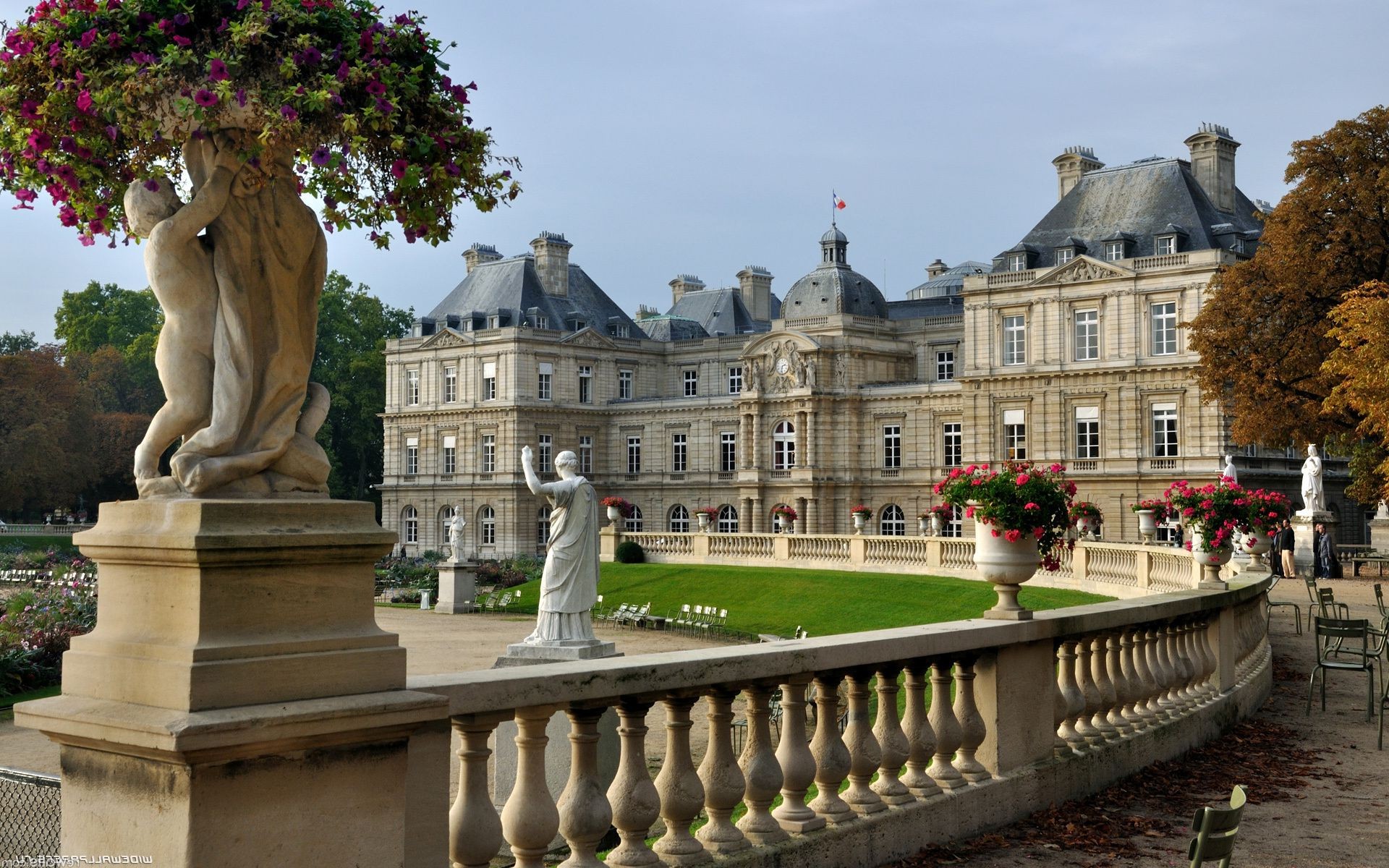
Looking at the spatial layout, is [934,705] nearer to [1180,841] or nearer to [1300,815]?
[1180,841]

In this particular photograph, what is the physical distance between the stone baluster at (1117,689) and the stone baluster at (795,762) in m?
3.15

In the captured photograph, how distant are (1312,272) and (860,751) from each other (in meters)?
33.0

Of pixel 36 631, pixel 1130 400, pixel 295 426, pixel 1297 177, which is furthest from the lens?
pixel 1130 400

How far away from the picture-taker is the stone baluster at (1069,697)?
24.6 feet

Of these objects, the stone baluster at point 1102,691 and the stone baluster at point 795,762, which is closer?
the stone baluster at point 795,762

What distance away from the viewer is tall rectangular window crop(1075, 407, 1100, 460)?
1977 inches

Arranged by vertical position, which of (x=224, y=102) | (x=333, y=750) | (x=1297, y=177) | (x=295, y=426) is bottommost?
(x=333, y=750)

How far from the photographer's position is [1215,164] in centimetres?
5181

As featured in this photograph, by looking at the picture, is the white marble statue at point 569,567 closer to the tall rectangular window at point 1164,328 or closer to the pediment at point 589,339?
the tall rectangular window at point 1164,328

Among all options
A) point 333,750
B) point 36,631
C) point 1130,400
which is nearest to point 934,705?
point 333,750

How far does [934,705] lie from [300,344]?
3610 millimetres

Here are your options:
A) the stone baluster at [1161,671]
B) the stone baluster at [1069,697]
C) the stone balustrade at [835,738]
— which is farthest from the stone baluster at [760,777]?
the stone baluster at [1161,671]

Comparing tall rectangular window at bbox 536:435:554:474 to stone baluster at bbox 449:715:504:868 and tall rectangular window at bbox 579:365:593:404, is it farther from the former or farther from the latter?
stone baluster at bbox 449:715:504:868

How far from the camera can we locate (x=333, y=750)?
385 centimetres
